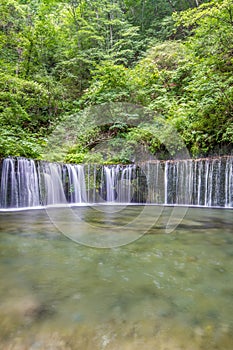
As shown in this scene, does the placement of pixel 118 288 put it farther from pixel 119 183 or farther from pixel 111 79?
pixel 111 79

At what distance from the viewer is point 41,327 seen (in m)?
1.63

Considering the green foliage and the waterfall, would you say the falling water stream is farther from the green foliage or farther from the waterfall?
the green foliage

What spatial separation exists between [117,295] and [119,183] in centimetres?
787

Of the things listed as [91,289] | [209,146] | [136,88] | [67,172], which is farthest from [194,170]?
Answer: [91,289]

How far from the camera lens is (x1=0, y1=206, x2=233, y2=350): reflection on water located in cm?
153

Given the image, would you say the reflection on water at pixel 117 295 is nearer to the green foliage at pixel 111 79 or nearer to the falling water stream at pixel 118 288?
the falling water stream at pixel 118 288


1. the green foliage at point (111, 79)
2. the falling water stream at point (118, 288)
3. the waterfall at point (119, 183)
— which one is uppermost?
the green foliage at point (111, 79)

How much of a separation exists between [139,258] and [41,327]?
1645 mm

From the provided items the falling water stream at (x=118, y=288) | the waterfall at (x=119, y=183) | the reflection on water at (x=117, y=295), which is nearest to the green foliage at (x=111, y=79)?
the waterfall at (x=119, y=183)

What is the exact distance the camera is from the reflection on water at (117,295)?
5.02ft

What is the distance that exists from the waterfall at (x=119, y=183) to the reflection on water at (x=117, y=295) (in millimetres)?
4345

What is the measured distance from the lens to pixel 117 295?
6.97ft

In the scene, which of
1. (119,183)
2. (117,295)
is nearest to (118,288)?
(117,295)

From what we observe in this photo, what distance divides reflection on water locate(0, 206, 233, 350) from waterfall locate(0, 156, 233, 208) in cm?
434
